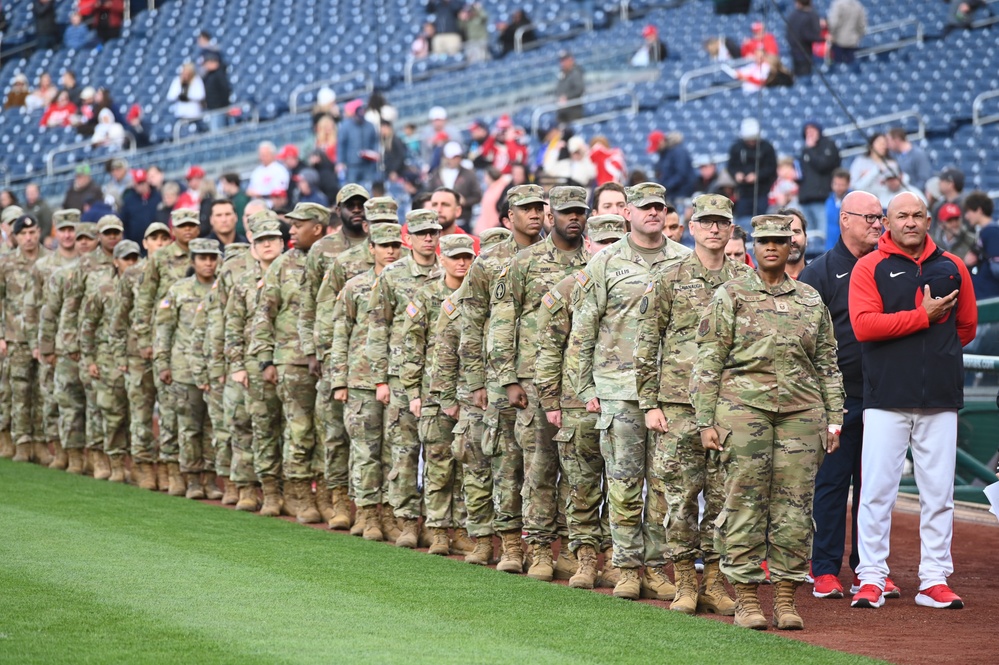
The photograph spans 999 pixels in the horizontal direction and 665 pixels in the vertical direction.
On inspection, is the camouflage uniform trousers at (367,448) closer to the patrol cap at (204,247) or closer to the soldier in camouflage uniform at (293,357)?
the soldier in camouflage uniform at (293,357)

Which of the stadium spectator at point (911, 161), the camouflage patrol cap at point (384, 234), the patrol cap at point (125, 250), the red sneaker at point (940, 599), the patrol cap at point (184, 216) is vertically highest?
the stadium spectator at point (911, 161)

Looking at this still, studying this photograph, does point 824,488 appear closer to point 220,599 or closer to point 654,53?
point 220,599

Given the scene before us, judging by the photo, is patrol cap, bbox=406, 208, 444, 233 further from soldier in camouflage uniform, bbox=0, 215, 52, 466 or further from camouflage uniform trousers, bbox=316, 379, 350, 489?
soldier in camouflage uniform, bbox=0, 215, 52, 466

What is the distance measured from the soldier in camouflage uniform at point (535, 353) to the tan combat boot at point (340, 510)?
7.50 ft

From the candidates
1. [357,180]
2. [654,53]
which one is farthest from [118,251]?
[654,53]

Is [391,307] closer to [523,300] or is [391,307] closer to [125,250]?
[523,300]

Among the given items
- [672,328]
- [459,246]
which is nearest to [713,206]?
[672,328]

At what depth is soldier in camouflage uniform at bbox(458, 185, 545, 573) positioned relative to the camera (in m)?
9.28

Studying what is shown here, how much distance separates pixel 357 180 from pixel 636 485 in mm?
13754

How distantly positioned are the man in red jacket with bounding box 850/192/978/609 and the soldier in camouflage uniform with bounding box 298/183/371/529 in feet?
14.1

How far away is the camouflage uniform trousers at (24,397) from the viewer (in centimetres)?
1570

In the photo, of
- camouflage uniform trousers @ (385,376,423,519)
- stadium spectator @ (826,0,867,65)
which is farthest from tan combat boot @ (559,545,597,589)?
stadium spectator @ (826,0,867,65)

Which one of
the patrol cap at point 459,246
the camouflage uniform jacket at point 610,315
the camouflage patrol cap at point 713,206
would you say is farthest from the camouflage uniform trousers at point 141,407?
the camouflage patrol cap at point 713,206

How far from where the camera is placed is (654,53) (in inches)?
1059
